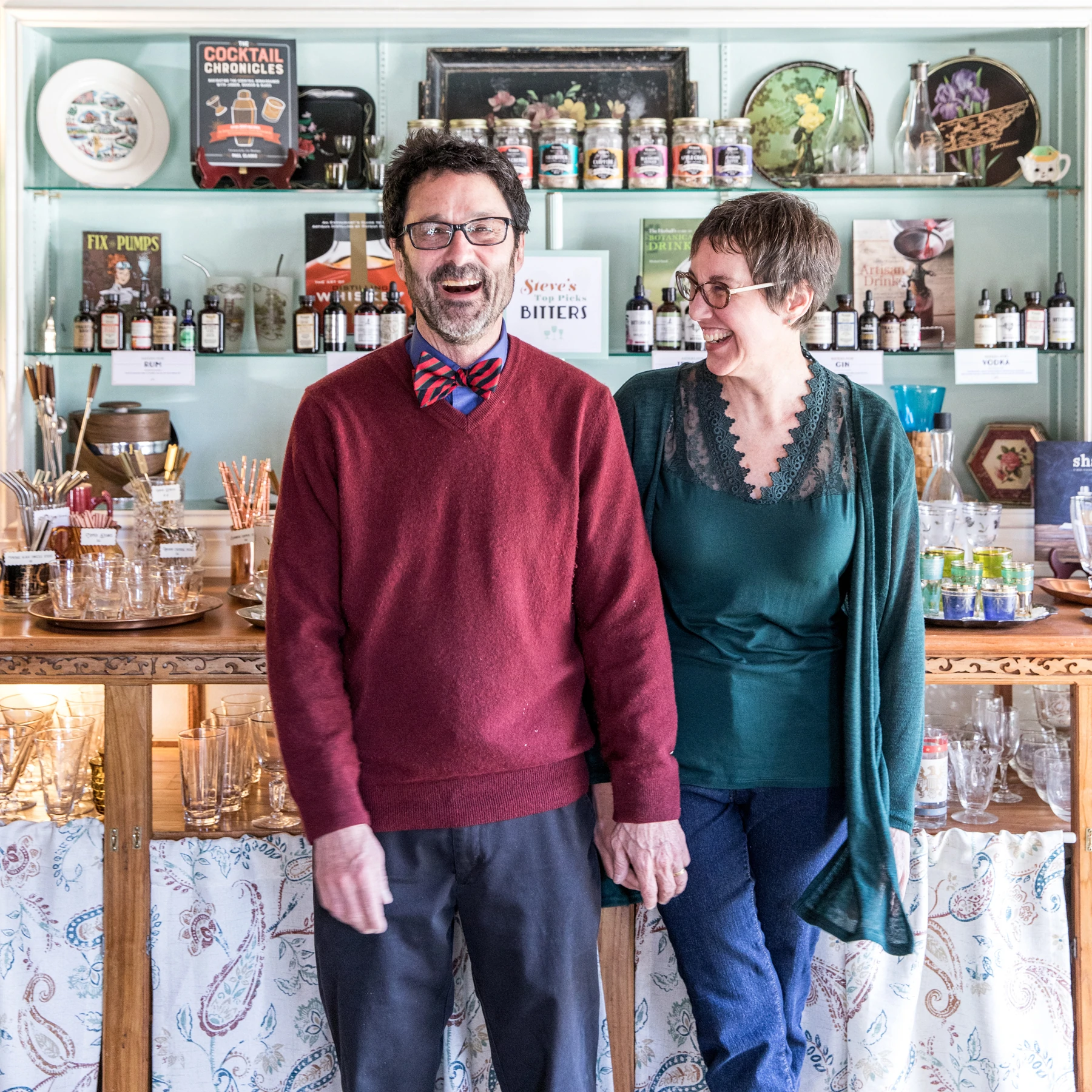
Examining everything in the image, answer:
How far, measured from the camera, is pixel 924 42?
2.83 metres

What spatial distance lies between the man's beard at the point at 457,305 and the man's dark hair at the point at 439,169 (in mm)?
91

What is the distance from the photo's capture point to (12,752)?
202 centimetres

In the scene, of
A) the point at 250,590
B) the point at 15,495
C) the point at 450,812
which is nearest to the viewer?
the point at 450,812

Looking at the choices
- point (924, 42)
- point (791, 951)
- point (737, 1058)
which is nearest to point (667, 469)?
point (791, 951)

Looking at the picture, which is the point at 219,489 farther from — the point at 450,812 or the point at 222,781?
the point at 450,812

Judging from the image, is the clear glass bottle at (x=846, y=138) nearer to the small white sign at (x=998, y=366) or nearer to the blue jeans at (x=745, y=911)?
the small white sign at (x=998, y=366)

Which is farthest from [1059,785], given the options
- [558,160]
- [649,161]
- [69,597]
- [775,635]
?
[69,597]

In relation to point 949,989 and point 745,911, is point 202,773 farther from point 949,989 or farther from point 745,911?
point 949,989

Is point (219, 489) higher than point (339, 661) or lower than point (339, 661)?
higher

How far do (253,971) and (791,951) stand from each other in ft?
3.12

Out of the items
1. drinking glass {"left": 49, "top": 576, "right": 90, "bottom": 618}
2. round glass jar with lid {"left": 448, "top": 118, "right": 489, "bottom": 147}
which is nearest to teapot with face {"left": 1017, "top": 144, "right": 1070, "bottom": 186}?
round glass jar with lid {"left": 448, "top": 118, "right": 489, "bottom": 147}

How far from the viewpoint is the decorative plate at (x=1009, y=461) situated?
112 inches

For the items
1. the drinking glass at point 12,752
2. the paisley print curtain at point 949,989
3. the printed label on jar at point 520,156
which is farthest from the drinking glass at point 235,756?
the printed label on jar at point 520,156

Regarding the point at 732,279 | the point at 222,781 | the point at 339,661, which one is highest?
the point at 732,279
